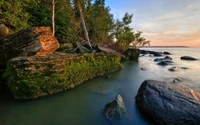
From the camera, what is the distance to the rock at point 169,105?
3.58 meters

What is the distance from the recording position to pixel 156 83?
5234mm

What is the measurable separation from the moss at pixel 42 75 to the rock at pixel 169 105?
3.83 m

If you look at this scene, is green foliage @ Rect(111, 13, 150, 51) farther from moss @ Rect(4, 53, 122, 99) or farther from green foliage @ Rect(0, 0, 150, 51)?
moss @ Rect(4, 53, 122, 99)

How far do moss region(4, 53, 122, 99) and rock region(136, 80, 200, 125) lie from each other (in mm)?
3828

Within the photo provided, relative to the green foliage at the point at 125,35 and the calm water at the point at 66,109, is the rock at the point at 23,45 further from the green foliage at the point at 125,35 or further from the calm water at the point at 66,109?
the green foliage at the point at 125,35

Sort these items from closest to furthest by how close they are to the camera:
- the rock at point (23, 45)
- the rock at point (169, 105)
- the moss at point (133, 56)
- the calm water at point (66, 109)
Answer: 1. the rock at point (169, 105)
2. the calm water at point (66, 109)
3. the rock at point (23, 45)
4. the moss at point (133, 56)

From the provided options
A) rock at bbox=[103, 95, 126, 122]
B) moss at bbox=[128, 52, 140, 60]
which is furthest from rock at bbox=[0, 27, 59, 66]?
moss at bbox=[128, 52, 140, 60]

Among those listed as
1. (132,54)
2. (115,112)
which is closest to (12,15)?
(115,112)

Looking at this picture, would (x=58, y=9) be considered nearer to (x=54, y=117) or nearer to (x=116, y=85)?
(x=116, y=85)

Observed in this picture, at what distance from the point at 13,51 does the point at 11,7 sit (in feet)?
16.8

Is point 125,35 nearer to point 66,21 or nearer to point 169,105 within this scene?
point 66,21

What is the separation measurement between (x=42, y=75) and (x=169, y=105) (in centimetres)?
514

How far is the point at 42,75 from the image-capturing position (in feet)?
18.7

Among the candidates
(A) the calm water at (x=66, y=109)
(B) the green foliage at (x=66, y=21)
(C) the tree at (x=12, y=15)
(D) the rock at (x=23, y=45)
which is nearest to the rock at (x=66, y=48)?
(B) the green foliage at (x=66, y=21)
